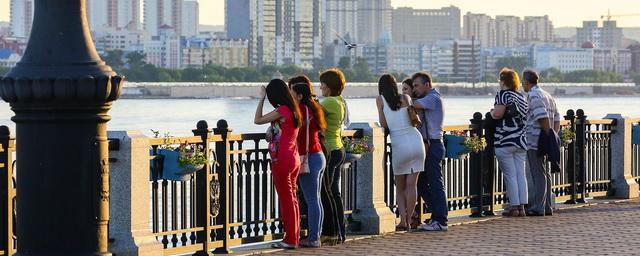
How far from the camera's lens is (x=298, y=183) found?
12148 millimetres

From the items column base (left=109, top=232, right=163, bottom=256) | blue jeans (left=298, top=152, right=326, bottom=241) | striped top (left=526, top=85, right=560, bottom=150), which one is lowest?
column base (left=109, top=232, right=163, bottom=256)

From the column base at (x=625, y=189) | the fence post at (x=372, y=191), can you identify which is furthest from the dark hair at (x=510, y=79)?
the column base at (x=625, y=189)

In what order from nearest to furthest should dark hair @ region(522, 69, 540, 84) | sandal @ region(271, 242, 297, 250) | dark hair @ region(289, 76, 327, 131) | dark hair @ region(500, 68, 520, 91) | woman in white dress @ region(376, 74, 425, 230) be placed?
dark hair @ region(289, 76, 327, 131), sandal @ region(271, 242, 297, 250), woman in white dress @ region(376, 74, 425, 230), dark hair @ region(500, 68, 520, 91), dark hair @ region(522, 69, 540, 84)

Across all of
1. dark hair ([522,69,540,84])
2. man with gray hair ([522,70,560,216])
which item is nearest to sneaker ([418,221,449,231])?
man with gray hair ([522,70,560,216])

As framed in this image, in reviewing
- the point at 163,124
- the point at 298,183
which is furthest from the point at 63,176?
the point at 163,124

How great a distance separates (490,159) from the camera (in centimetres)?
1556

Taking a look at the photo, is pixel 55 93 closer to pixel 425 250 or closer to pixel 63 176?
pixel 63 176

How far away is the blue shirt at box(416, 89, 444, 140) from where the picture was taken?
44.2ft

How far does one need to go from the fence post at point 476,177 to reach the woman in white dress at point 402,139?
2045 mm

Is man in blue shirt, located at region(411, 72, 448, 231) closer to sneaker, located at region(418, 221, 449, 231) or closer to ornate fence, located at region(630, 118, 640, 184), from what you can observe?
sneaker, located at region(418, 221, 449, 231)

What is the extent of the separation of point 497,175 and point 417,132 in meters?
3.13

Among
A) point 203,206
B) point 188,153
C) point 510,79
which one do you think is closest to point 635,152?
point 510,79

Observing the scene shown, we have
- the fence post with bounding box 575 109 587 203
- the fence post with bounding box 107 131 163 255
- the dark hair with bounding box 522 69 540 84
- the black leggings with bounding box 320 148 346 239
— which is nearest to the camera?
the fence post with bounding box 107 131 163 255

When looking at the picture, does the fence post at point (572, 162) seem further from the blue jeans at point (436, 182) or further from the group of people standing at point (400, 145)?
the blue jeans at point (436, 182)
